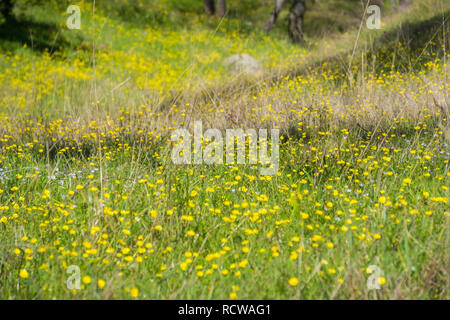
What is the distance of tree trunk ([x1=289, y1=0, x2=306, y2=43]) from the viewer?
14.8m

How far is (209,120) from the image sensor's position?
15.3 ft

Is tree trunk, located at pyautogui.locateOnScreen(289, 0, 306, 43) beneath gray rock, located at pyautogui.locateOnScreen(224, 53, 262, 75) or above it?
above

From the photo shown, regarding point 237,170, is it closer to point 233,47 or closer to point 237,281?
point 237,281

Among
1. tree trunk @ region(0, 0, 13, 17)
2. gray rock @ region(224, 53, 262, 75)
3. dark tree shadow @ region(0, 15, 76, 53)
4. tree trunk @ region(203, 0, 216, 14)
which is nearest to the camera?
tree trunk @ region(0, 0, 13, 17)

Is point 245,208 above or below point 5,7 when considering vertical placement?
below

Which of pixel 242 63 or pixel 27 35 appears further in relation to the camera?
pixel 27 35

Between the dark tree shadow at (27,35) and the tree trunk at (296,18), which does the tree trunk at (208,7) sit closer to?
the tree trunk at (296,18)

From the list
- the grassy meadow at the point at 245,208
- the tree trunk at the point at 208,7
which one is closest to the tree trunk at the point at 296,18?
the tree trunk at the point at 208,7

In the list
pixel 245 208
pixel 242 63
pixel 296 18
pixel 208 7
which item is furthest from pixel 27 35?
pixel 245 208

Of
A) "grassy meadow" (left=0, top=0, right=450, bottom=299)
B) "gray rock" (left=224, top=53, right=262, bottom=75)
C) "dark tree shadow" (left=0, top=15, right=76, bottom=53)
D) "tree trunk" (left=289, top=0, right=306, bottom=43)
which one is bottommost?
"grassy meadow" (left=0, top=0, right=450, bottom=299)

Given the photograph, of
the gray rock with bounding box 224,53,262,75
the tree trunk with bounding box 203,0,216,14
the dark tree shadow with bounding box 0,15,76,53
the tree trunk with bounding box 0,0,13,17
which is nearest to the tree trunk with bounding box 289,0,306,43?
the gray rock with bounding box 224,53,262,75

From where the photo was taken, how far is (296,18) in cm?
1504

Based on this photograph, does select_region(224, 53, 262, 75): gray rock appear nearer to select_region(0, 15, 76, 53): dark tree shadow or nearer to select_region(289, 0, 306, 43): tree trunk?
select_region(289, 0, 306, 43): tree trunk

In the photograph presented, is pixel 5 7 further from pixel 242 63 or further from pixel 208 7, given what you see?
pixel 208 7
